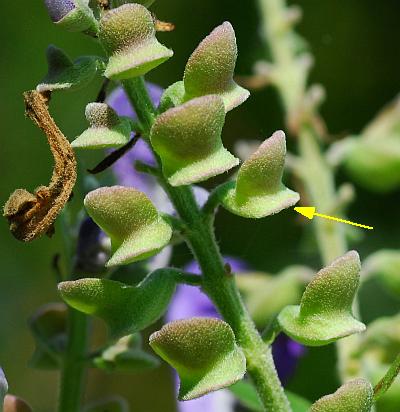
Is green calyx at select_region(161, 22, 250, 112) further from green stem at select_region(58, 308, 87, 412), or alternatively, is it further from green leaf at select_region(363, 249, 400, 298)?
green leaf at select_region(363, 249, 400, 298)

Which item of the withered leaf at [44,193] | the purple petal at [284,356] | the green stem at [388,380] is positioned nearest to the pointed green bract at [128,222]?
the withered leaf at [44,193]

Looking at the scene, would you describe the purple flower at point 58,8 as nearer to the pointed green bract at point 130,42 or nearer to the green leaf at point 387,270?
the pointed green bract at point 130,42

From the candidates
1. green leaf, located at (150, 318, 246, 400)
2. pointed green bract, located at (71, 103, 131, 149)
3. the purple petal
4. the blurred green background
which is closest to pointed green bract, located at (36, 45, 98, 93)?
pointed green bract, located at (71, 103, 131, 149)

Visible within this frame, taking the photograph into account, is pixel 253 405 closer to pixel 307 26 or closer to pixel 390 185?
pixel 390 185

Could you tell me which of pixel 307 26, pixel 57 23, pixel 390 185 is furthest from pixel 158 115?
pixel 307 26

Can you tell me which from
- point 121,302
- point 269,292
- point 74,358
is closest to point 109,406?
point 74,358
